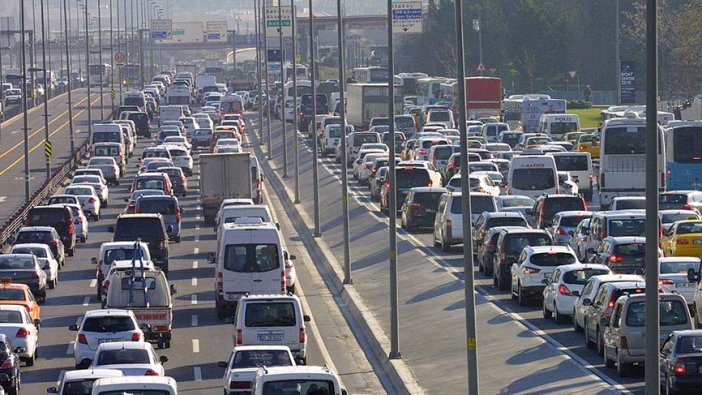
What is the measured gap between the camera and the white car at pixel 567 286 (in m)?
36.5

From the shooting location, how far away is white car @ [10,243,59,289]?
155 feet

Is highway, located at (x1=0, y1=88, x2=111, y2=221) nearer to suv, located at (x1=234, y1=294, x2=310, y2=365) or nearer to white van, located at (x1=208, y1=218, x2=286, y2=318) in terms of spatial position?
white van, located at (x1=208, y1=218, x2=286, y2=318)

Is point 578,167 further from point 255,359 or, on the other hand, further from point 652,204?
point 652,204

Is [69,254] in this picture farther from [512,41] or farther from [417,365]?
[512,41]

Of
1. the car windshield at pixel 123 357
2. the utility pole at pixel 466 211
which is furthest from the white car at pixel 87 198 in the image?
the utility pole at pixel 466 211

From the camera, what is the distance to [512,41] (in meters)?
148

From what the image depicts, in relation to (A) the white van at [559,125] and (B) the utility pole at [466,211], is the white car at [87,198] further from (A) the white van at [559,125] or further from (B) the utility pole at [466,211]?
(B) the utility pole at [466,211]

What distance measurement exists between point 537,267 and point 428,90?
9661 cm

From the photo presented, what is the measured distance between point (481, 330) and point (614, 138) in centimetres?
2379

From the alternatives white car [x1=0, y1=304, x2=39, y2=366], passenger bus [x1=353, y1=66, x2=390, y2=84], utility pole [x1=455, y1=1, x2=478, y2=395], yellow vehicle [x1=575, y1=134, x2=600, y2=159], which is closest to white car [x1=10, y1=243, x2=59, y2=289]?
white car [x1=0, y1=304, x2=39, y2=366]

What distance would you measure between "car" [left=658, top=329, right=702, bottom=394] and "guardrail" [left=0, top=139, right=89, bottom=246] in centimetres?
3157

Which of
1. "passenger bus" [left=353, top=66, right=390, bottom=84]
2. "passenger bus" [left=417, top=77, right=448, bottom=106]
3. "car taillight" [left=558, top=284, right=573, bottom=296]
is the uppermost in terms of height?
"passenger bus" [left=353, top=66, right=390, bottom=84]

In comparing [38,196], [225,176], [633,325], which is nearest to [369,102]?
[38,196]

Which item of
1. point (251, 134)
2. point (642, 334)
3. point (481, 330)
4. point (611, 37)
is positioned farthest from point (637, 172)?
point (611, 37)
